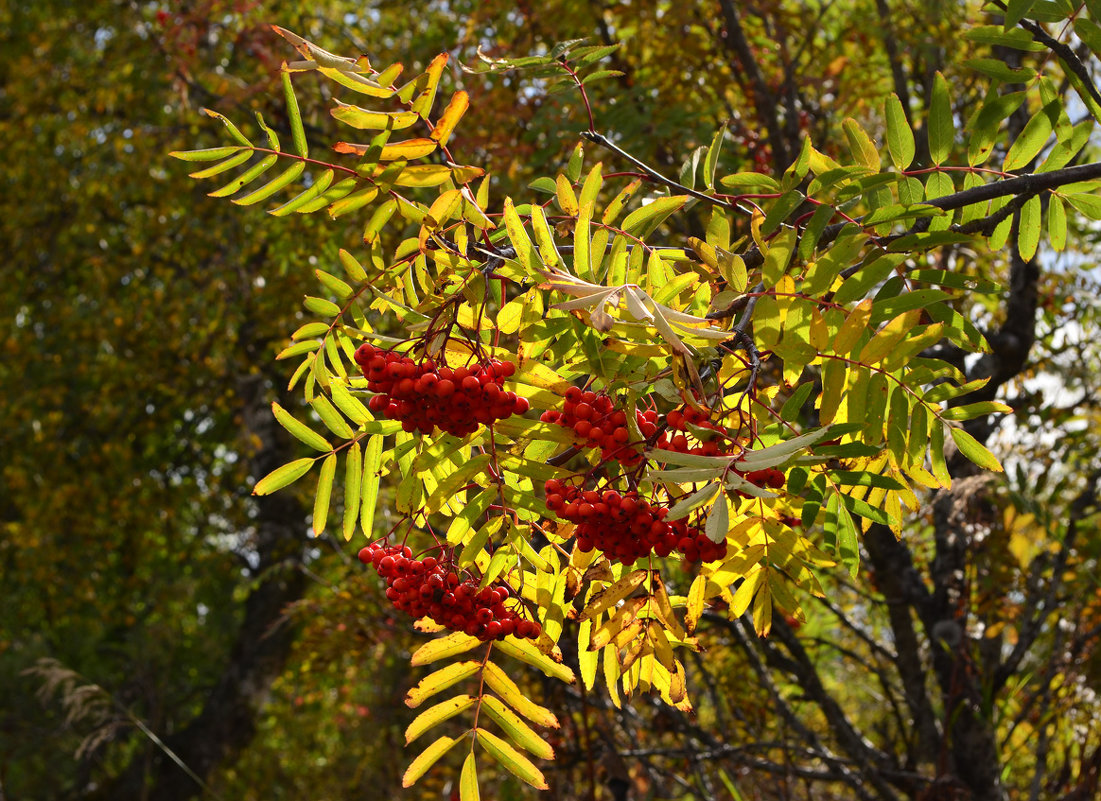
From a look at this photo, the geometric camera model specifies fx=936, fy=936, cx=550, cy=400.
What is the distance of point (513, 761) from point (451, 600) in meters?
0.26

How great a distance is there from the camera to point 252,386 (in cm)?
838

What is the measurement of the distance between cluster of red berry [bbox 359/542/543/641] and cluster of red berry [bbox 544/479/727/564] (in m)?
0.26

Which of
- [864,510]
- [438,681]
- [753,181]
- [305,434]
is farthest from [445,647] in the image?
[753,181]

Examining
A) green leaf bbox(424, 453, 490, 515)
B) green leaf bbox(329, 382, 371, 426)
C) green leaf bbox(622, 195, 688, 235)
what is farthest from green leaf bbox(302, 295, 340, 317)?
green leaf bbox(622, 195, 688, 235)

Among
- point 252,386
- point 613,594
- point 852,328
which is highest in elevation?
point 252,386

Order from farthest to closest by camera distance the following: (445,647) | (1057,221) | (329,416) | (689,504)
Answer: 1. (1057,221)
2. (445,647)
3. (329,416)
4. (689,504)

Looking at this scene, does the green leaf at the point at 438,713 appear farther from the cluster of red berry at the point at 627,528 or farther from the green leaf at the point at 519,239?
the green leaf at the point at 519,239

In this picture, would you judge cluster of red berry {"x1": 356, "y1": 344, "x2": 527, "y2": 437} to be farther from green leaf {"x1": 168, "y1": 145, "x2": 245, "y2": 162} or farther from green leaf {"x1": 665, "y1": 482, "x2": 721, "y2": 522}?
green leaf {"x1": 168, "y1": 145, "x2": 245, "y2": 162}

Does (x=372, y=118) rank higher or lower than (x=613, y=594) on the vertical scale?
higher

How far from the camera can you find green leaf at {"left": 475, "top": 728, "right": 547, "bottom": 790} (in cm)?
140

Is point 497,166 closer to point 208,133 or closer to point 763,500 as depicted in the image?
point 763,500

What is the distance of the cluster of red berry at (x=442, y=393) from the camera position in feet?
4.00

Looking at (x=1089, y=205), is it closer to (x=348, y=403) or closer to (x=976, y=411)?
(x=976, y=411)

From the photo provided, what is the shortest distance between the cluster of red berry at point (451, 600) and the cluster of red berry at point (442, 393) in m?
0.33
